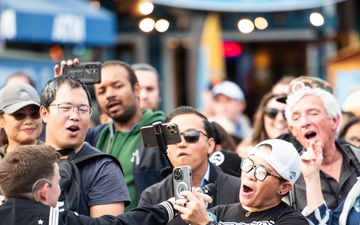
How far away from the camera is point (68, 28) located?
45.6 feet

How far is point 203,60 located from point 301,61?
4.38 metres

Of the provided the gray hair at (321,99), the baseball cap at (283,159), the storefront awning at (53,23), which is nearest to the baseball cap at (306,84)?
the gray hair at (321,99)

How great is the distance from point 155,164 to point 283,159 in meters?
1.78

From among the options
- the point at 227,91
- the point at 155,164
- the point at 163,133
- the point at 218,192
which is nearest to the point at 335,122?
the point at 218,192

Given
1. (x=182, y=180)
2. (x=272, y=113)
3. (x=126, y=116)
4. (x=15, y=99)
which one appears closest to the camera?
(x=182, y=180)

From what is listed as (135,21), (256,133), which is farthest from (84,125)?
(135,21)

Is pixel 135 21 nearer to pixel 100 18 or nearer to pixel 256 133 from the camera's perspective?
pixel 100 18

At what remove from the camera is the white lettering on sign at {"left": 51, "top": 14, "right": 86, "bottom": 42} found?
13750 mm

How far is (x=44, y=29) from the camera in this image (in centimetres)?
1366

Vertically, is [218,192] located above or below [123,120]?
below

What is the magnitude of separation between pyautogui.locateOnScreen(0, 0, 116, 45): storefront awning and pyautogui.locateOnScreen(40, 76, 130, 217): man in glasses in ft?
25.6

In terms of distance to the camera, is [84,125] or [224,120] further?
[224,120]

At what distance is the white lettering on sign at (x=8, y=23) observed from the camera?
13.2 meters

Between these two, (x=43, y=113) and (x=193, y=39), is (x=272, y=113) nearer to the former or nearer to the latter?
(x=43, y=113)
